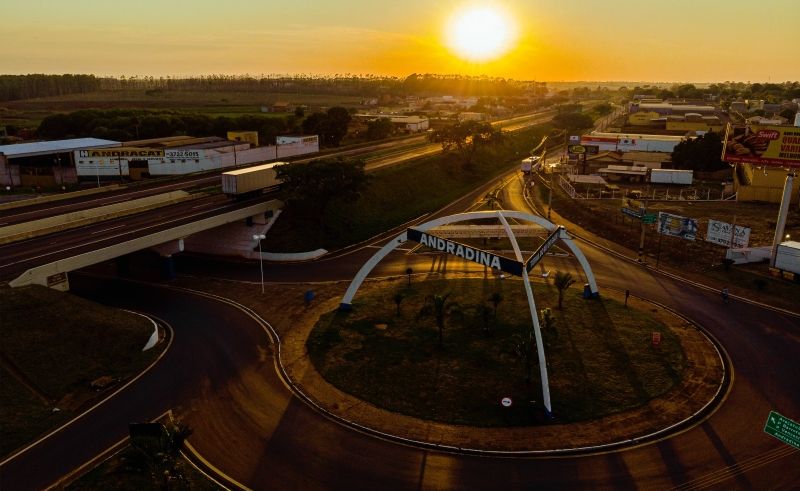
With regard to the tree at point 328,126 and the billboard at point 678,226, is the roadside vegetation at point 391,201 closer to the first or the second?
the tree at point 328,126

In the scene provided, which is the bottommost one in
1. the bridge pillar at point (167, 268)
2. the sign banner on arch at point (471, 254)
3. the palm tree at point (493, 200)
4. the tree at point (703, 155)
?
the bridge pillar at point (167, 268)

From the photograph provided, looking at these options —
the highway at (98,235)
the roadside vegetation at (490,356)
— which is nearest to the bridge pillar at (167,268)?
the highway at (98,235)

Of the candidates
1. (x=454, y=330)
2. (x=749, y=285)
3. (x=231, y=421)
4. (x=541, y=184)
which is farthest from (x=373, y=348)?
(x=541, y=184)

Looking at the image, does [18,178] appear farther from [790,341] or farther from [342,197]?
[790,341]

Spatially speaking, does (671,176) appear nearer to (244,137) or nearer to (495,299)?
(495,299)

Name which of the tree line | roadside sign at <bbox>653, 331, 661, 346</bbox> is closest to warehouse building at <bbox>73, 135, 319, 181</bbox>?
the tree line

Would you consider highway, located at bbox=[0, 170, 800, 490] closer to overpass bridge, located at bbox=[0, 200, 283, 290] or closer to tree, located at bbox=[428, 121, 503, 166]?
overpass bridge, located at bbox=[0, 200, 283, 290]
